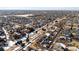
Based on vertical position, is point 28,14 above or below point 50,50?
above

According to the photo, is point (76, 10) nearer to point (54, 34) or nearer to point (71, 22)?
point (71, 22)

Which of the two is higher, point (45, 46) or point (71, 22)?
point (71, 22)
